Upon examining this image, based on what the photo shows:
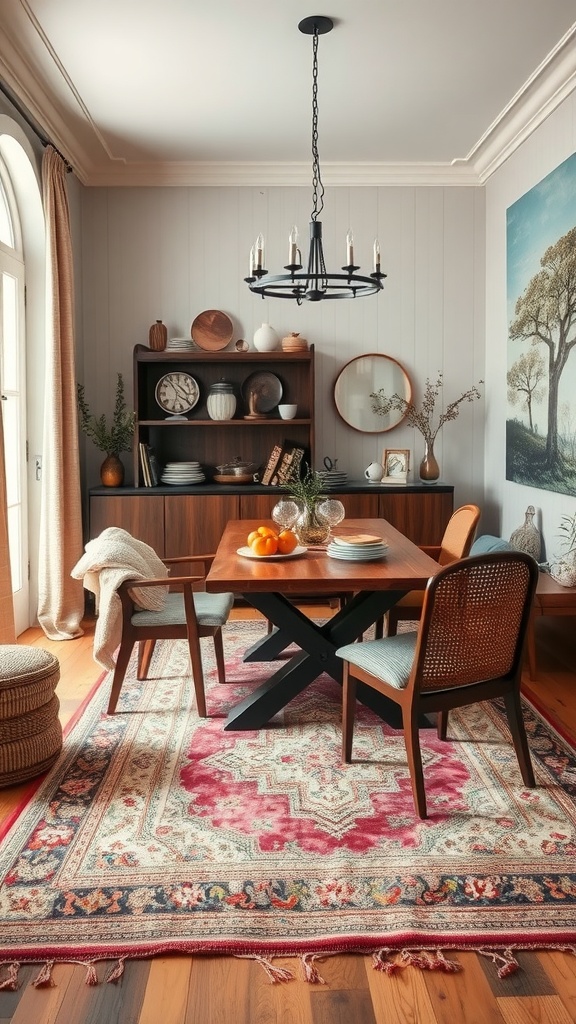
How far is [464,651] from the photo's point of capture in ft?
8.62

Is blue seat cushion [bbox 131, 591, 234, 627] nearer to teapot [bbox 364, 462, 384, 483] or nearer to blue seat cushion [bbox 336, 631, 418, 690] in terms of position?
blue seat cushion [bbox 336, 631, 418, 690]

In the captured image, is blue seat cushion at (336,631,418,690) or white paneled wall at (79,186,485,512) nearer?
blue seat cushion at (336,631,418,690)

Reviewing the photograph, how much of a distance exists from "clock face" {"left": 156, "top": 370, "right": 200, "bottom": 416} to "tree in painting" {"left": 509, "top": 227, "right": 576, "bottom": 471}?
7.44 feet

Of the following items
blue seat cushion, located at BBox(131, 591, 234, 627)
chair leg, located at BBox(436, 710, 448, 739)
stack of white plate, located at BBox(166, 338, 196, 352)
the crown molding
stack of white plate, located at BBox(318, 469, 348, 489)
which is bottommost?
chair leg, located at BBox(436, 710, 448, 739)

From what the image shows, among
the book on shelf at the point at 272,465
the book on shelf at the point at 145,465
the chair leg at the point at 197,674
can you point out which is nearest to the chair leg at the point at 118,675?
the chair leg at the point at 197,674

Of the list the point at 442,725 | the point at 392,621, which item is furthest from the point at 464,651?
the point at 392,621

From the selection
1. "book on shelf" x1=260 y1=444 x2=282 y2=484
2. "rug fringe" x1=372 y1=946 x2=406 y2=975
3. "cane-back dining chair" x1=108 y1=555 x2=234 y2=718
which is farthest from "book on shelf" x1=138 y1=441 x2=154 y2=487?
"rug fringe" x1=372 y1=946 x2=406 y2=975

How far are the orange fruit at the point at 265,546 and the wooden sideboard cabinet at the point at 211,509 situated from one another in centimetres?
212

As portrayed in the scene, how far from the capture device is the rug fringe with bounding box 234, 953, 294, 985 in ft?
6.17

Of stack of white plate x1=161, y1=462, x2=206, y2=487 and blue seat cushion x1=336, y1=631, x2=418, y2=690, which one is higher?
stack of white plate x1=161, y1=462, x2=206, y2=487

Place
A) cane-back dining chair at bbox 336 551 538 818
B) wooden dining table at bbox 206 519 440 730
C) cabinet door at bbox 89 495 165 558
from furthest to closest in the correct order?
cabinet door at bbox 89 495 165 558 → wooden dining table at bbox 206 519 440 730 → cane-back dining chair at bbox 336 551 538 818

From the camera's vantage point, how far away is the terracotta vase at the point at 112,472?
5.62 metres

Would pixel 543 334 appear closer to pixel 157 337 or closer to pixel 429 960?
pixel 157 337

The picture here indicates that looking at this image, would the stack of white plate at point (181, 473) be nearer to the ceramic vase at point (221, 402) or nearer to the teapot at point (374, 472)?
the ceramic vase at point (221, 402)
